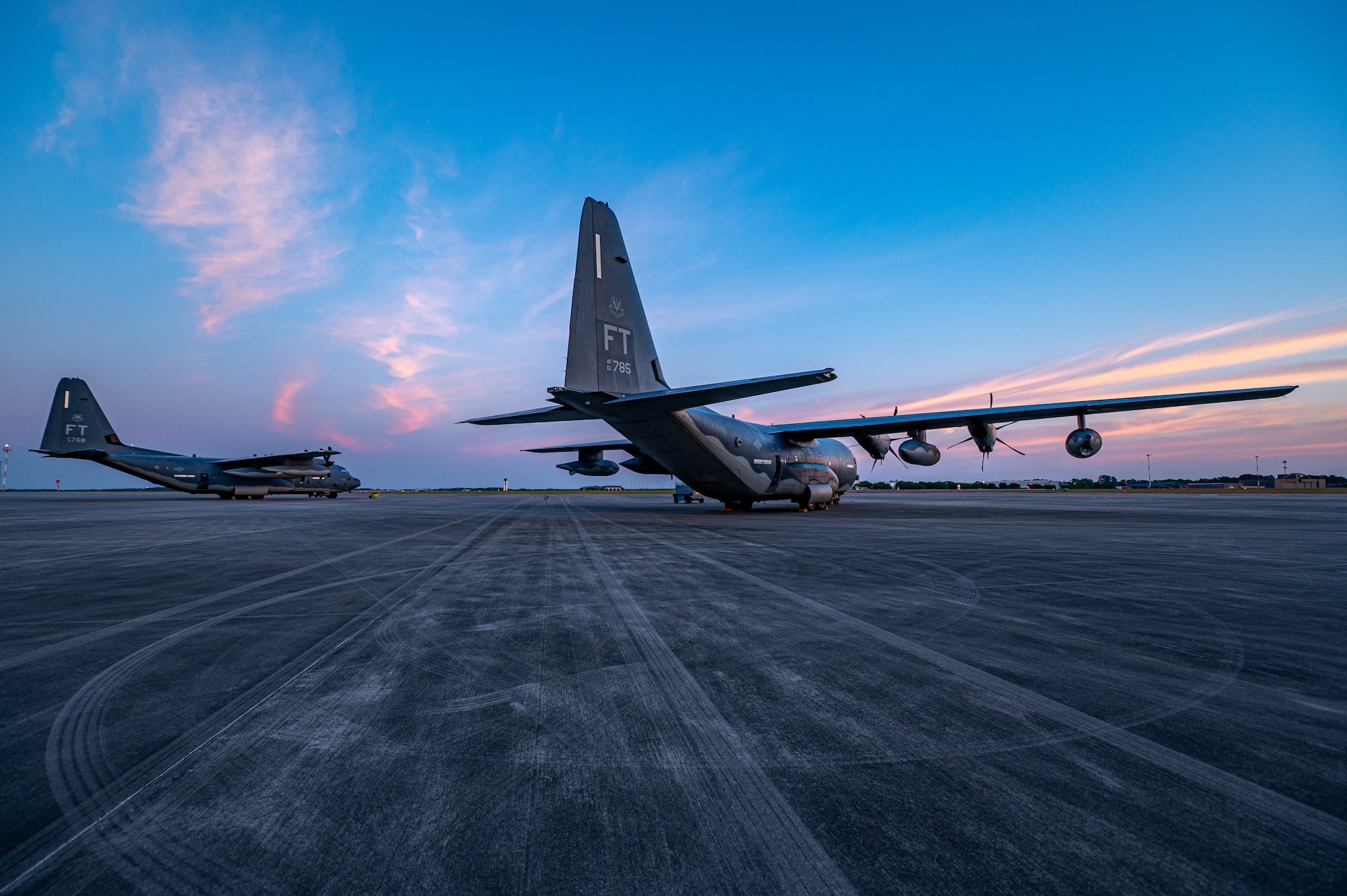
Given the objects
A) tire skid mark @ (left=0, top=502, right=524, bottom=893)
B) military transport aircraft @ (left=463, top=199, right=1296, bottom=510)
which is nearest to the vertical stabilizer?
military transport aircraft @ (left=463, top=199, right=1296, bottom=510)

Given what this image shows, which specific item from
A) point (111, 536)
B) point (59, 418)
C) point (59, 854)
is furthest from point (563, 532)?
point (59, 418)

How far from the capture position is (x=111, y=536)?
464 inches

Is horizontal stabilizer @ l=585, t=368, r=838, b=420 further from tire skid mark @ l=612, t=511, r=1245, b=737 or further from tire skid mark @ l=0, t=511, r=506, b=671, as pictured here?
tire skid mark @ l=0, t=511, r=506, b=671

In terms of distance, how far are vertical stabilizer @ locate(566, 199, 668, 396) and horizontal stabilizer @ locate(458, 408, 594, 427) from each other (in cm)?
288

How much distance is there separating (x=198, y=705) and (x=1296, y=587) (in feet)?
32.6

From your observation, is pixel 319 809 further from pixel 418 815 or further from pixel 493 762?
pixel 493 762

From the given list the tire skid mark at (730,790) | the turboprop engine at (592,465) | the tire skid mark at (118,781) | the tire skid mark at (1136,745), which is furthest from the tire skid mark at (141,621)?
the turboprop engine at (592,465)

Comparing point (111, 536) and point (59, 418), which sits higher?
point (59, 418)

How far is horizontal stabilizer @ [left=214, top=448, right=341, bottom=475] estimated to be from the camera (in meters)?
33.6

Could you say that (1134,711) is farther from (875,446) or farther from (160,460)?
(160,460)

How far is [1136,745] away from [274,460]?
43.1 m

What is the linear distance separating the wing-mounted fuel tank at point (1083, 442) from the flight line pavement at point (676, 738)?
12.7 meters

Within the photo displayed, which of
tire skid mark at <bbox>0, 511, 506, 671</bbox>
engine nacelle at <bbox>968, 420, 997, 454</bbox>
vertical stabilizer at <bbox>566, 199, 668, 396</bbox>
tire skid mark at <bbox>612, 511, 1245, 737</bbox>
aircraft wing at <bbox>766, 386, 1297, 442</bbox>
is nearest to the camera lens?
tire skid mark at <bbox>612, 511, 1245, 737</bbox>

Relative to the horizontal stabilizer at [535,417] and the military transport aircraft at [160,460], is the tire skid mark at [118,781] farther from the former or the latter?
the military transport aircraft at [160,460]
